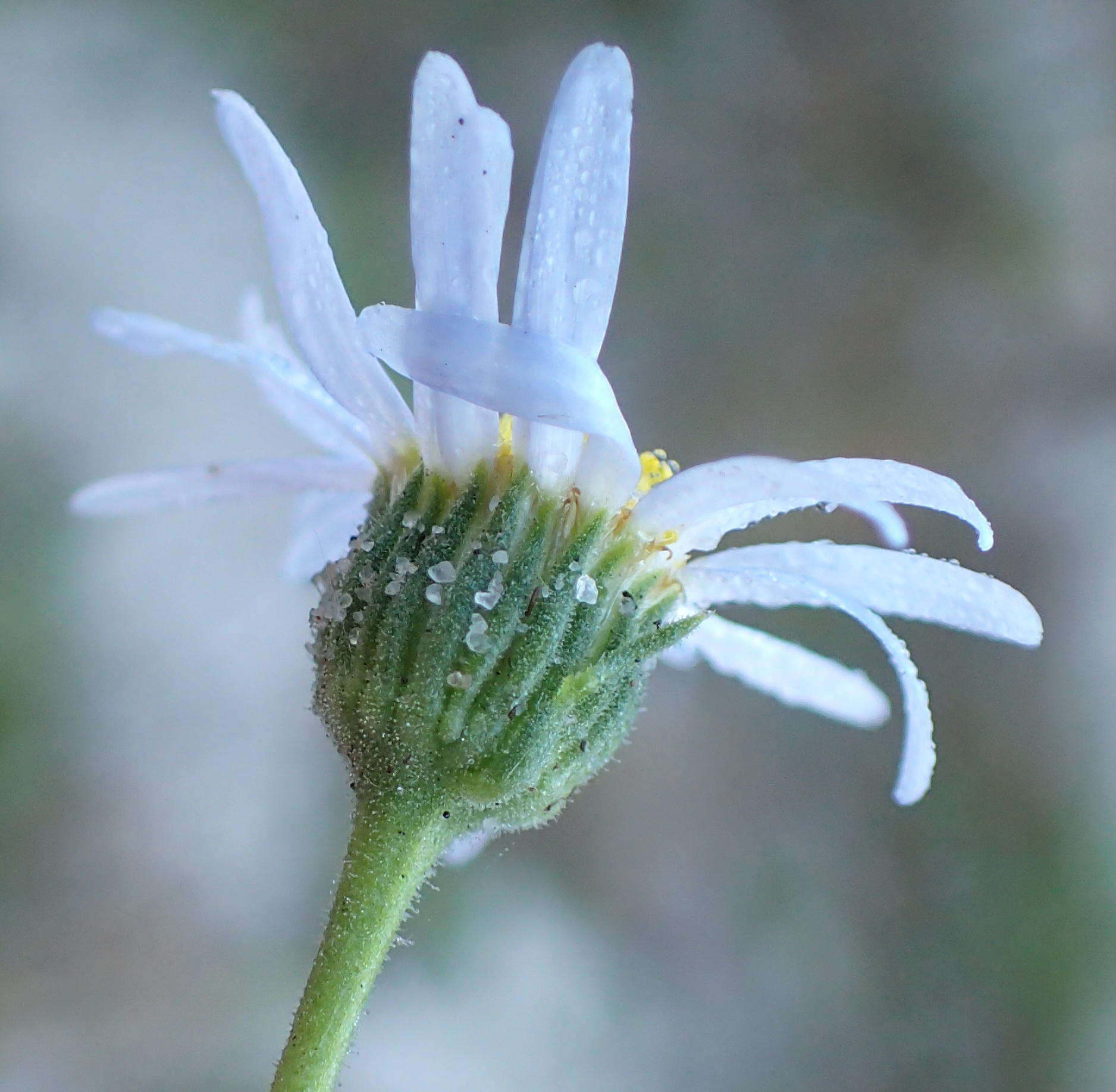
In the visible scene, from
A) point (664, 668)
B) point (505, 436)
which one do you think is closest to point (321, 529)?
point (505, 436)

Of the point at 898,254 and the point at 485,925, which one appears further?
the point at 898,254

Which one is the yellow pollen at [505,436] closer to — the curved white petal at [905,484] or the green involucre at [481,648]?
the green involucre at [481,648]

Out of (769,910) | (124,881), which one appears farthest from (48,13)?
(769,910)

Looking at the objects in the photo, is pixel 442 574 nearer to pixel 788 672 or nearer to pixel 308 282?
pixel 308 282

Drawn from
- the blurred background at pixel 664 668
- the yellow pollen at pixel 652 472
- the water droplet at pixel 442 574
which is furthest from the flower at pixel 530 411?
the blurred background at pixel 664 668

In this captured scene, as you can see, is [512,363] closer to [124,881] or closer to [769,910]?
[124,881]

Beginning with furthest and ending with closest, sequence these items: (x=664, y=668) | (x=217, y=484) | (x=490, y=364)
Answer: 1. (x=664, y=668)
2. (x=217, y=484)
3. (x=490, y=364)
